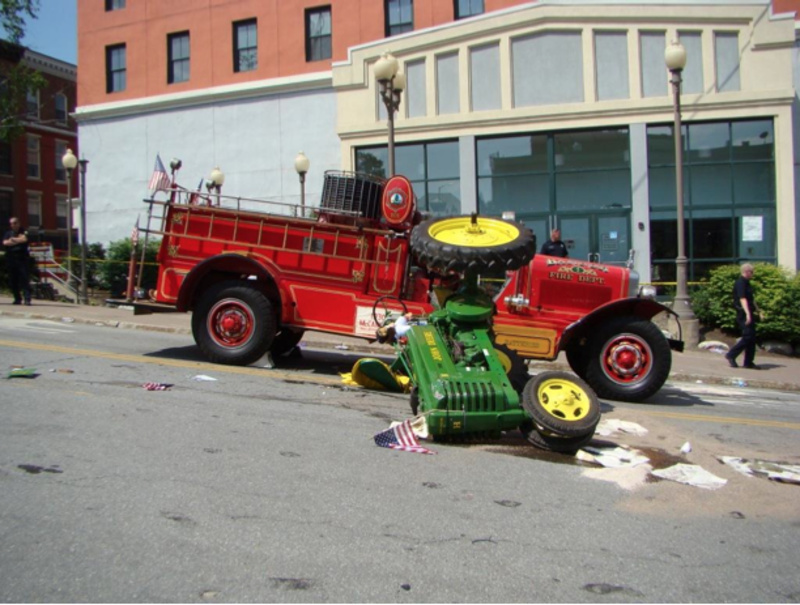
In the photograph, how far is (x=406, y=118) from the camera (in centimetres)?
2103

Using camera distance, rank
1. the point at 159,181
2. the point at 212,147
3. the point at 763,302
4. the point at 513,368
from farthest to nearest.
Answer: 1. the point at 212,147
2. the point at 763,302
3. the point at 159,181
4. the point at 513,368

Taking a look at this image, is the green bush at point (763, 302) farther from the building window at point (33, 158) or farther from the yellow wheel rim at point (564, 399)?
the building window at point (33, 158)

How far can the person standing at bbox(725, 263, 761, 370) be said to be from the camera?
12.3 meters

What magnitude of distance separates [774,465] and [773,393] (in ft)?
18.5

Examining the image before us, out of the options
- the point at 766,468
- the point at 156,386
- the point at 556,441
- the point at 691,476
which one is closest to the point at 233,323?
the point at 156,386

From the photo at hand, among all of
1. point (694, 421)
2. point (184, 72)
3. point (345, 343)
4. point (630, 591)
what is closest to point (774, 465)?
point (694, 421)

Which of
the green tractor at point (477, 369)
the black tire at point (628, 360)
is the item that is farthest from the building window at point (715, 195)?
the green tractor at point (477, 369)

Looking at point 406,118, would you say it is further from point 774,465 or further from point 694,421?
point 774,465

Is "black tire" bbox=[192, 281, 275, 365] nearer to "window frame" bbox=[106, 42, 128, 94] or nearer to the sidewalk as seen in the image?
the sidewalk

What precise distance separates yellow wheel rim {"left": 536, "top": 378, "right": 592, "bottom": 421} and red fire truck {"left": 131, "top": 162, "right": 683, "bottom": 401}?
261 centimetres

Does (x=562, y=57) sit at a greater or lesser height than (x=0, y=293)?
greater

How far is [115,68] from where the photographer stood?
27.4m

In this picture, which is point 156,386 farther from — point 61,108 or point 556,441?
point 61,108

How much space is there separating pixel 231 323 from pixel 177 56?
20.3m
